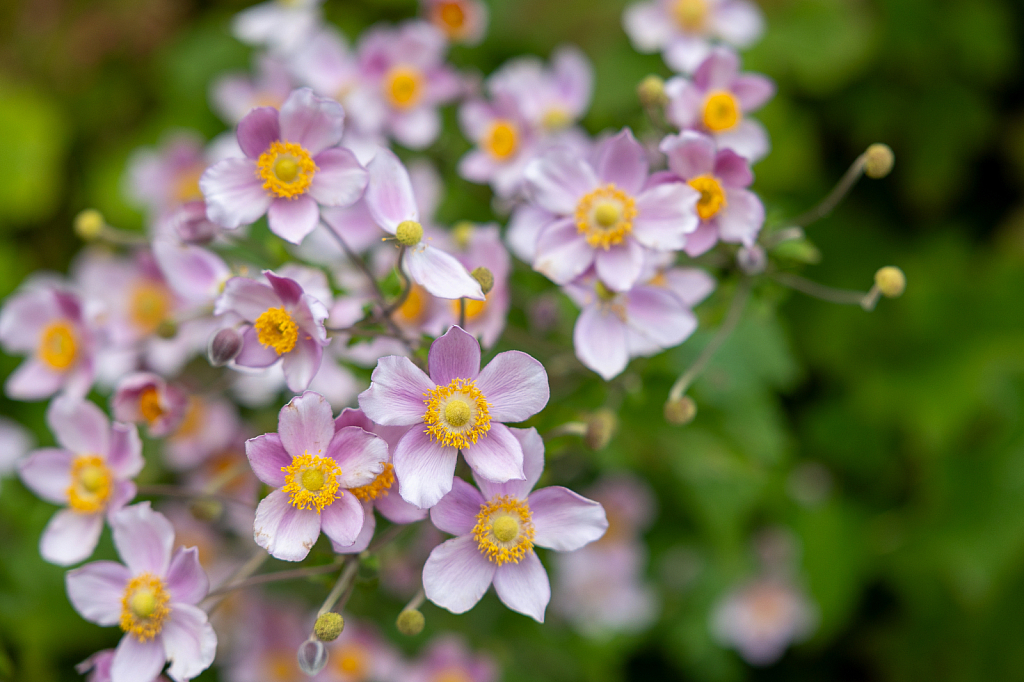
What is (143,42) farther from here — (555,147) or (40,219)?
(555,147)

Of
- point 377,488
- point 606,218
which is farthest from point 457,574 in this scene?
point 606,218

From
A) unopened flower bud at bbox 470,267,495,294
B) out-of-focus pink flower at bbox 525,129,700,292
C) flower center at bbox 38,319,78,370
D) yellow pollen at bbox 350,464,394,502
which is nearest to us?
yellow pollen at bbox 350,464,394,502

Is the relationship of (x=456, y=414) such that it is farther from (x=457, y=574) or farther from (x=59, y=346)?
(x=59, y=346)

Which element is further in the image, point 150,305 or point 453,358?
point 150,305

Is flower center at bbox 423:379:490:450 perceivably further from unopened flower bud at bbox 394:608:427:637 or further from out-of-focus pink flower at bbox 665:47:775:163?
out-of-focus pink flower at bbox 665:47:775:163

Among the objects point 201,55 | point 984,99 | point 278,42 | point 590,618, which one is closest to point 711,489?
point 590,618

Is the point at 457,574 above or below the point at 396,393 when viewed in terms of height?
below

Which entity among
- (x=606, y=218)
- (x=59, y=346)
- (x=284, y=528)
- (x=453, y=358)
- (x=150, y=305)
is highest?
(x=606, y=218)

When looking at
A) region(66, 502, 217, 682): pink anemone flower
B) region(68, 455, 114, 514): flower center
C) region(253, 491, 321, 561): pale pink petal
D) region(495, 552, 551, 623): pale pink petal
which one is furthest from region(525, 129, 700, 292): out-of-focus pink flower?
region(68, 455, 114, 514): flower center
